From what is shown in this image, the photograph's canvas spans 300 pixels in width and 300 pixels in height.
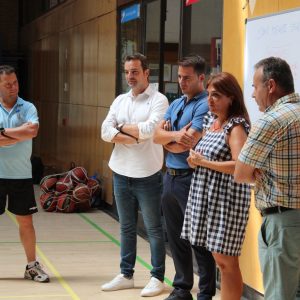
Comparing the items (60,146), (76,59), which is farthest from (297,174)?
(60,146)

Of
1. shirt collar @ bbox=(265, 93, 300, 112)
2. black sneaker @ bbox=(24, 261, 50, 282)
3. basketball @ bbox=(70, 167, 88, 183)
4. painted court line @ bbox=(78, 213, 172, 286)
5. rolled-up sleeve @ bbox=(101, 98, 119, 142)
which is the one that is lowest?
painted court line @ bbox=(78, 213, 172, 286)

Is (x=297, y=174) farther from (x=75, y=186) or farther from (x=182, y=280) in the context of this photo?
(x=75, y=186)

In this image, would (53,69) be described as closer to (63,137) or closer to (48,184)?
(63,137)

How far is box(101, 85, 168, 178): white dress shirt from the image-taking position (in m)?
5.70

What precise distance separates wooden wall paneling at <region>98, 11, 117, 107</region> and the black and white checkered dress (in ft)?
18.9

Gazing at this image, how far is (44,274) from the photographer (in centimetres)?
626

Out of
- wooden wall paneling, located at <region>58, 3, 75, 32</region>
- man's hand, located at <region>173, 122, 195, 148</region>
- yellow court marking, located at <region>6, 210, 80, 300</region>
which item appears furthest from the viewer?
wooden wall paneling, located at <region>58, 3, 75, 32</region>

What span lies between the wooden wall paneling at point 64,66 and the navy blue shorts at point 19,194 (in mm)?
7376

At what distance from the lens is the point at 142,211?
5836mm

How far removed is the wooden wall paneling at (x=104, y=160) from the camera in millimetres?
10406

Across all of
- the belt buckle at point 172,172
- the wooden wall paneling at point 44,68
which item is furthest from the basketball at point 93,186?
the wooden wall paneling at point 44,68

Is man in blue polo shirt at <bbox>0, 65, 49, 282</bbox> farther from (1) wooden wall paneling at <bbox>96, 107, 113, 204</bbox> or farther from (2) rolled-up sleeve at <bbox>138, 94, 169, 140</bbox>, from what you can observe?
(1) wooden wall paneling at <bbox>96, 107, 113, 204</bbox>

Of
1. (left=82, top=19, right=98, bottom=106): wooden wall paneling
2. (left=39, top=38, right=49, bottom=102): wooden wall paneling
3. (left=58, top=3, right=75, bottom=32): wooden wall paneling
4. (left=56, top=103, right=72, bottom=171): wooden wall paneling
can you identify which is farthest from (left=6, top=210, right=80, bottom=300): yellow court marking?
(left=39, top=38, right=49, bottom=102): wooden wall paneling

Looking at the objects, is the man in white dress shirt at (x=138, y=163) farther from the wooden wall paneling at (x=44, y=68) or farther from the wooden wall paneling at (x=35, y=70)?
the wooden wall paneling at (x=35, y=70)
